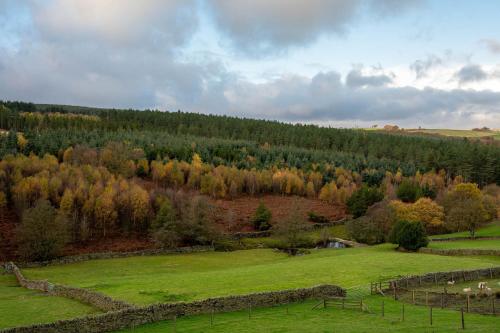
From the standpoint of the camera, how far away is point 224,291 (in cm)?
4862

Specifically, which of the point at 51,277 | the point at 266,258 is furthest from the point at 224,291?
the point at 266,258

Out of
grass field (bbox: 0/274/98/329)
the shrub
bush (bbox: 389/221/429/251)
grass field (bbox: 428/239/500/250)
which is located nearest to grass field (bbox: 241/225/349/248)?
the shrub

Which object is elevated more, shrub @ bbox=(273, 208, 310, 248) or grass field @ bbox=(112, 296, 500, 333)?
grass field @ bbox=(112, 296, 500, 333)

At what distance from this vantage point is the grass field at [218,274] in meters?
49.8

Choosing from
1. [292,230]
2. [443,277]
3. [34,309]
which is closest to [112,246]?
[292,230]

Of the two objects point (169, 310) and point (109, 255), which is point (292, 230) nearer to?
point (109, 255)

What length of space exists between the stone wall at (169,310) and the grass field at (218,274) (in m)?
5.74

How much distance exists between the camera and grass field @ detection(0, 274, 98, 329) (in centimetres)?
4041

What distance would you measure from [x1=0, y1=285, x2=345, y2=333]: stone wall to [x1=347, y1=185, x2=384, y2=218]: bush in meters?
96.4

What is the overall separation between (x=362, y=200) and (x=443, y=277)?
290ft

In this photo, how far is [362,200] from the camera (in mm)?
139250

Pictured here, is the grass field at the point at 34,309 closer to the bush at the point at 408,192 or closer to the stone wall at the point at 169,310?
the stone wall at the point at 169,310

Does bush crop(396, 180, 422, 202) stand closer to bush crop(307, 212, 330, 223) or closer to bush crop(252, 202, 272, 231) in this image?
bush crop(307, 212, 330, 223)

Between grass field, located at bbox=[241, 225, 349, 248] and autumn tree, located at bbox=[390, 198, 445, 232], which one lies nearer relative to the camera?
autumn tree, located at bbox=[390, 198, 445, 232]
